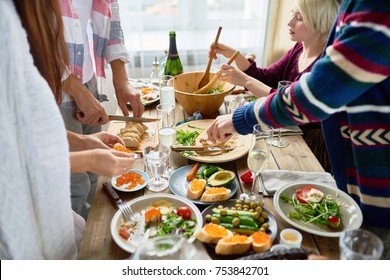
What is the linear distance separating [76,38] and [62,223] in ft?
2.98

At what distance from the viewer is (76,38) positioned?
1.49m

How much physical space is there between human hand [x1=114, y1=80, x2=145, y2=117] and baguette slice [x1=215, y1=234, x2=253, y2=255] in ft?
3.16

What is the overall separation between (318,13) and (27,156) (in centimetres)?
165

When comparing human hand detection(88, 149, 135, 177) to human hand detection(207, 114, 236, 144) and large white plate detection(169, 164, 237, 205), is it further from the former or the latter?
human hand detection(207, 114, 236, 144)

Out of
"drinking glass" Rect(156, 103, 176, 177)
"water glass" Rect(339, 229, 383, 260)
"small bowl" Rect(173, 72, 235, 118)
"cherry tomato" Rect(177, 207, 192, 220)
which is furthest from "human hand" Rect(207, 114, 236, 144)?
"water glass" Rect(339, 229, 383, 260)

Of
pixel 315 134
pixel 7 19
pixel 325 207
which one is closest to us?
pixel 7 19

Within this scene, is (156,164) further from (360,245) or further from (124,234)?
(360,245)

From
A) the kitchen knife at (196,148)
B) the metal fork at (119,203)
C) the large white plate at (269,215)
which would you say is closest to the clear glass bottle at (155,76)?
the kitchen knife at (196,148)

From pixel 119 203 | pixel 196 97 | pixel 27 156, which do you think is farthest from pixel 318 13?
pixel 27 156

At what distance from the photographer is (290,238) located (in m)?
0.94

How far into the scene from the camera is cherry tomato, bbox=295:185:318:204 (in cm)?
111

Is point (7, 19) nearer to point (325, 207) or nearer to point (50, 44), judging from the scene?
point (50, 44)

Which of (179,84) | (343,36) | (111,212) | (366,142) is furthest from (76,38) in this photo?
(366,142)

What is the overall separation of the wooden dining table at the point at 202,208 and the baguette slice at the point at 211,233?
4cm
